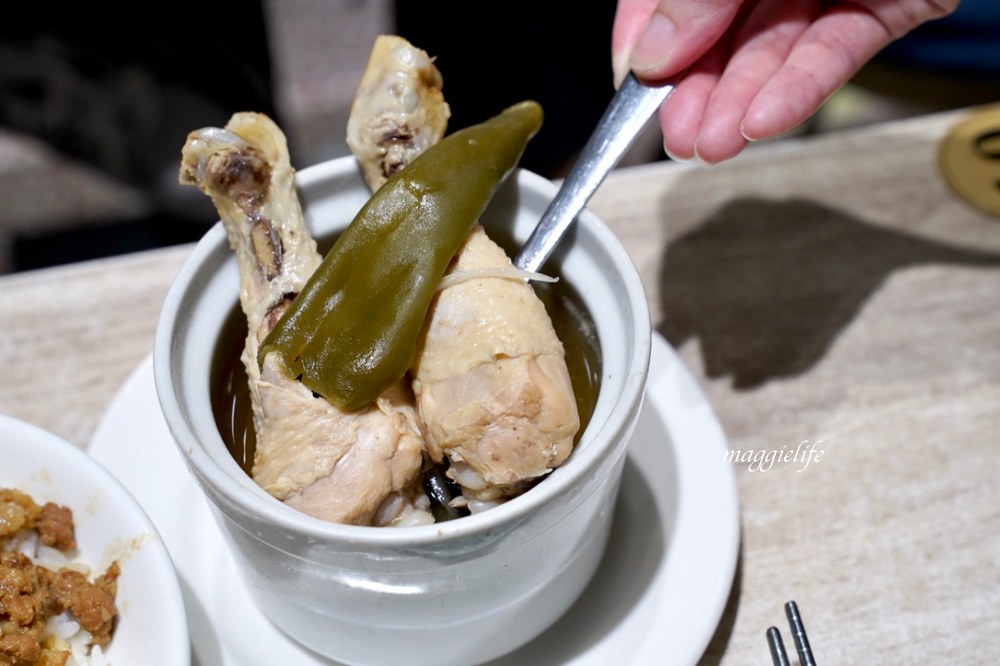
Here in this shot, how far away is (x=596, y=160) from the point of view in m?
0.86

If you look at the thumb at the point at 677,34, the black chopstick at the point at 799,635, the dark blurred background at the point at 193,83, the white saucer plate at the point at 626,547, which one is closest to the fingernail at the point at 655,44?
Result: the thumb at the point at 677,34

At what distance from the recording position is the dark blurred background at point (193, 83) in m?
1.80

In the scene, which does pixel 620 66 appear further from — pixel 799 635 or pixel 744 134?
Answer: pixel 799 635

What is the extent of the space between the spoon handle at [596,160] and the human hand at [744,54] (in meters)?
0.02

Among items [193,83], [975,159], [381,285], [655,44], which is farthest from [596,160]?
[193,83]

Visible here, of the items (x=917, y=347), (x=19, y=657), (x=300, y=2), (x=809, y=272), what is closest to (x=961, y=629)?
(x=917, y=347)

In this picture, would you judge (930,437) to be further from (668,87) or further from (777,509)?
(668,87)

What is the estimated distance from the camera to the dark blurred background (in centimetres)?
180

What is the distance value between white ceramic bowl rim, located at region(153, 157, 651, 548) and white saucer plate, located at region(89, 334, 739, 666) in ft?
0.65

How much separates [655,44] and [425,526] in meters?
0.55

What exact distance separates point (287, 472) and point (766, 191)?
0.87 m

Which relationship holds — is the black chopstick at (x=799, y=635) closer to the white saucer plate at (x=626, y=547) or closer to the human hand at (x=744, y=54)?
the white saucer plate at (x=626, y=547)

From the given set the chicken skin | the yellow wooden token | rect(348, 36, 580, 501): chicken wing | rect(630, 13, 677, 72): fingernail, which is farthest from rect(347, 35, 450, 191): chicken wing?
the yellow wooden token

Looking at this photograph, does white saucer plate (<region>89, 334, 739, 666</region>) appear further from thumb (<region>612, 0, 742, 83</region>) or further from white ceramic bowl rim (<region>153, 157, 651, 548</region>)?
thumb (<region>612, 0, 742, 83</region>)
